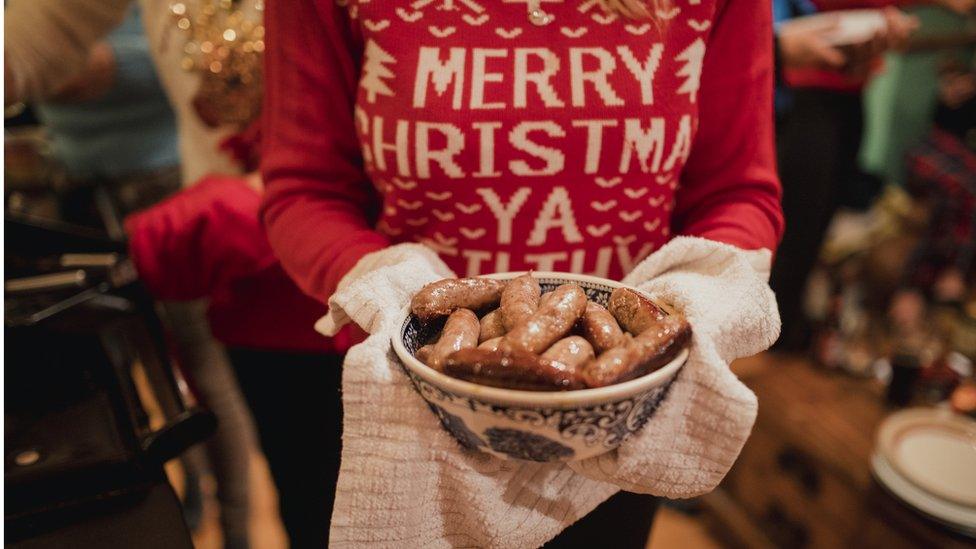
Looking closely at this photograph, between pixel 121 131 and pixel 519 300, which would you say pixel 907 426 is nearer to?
pixel 519 300

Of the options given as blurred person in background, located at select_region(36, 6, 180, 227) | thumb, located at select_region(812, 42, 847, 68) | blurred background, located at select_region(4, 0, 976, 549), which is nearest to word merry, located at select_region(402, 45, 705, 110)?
blurred background, located at select_region(4, 0, 976, 549)

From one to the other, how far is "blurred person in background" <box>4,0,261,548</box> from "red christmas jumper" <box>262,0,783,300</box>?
17.1 inches

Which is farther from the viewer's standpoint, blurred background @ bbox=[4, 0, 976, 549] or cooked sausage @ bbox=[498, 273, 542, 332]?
blurred background @ bbox=[4, 0, 976, 549]

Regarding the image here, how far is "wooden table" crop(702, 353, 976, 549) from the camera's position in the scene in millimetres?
1335

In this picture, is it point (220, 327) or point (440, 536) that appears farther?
point (220, 327)

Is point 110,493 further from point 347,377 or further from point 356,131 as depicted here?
point 356,131

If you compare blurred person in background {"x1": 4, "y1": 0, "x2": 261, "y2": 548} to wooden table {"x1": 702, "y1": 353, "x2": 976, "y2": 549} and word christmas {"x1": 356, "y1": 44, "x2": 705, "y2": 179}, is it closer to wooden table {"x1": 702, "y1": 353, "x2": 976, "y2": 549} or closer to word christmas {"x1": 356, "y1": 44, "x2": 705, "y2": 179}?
word christmas {"x1": 356, "y1": 44, "x2": 705, "y2": 179}

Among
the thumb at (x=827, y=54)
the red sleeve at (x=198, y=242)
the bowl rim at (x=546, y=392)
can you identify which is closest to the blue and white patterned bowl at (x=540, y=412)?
the bowl rim at (x=546, y=392)

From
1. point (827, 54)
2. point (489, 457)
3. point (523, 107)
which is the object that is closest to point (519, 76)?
point (523, 107)

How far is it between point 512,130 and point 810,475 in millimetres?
1319

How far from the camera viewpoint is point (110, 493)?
571 mm

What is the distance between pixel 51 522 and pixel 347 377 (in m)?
0.32

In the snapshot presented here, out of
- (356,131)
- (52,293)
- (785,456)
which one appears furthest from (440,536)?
(785,456)

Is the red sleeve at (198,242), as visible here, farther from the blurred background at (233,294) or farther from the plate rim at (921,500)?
the plate rim at (921,500)
